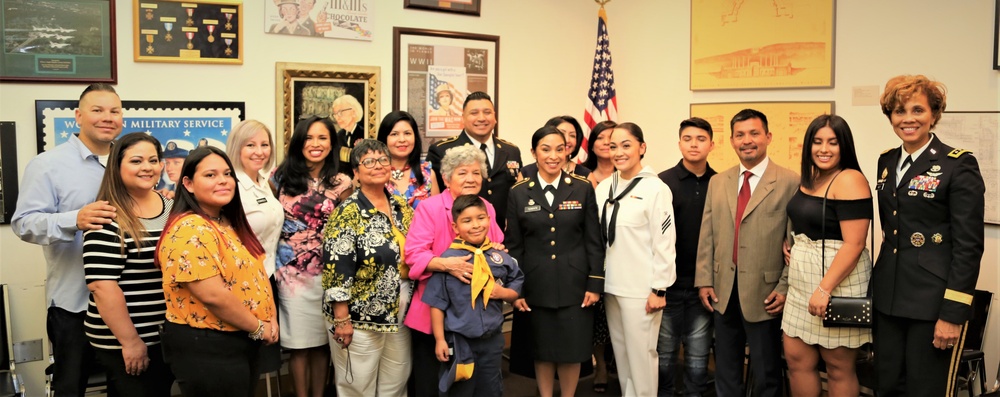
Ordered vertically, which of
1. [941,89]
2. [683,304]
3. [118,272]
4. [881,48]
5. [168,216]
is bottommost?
[683,304]

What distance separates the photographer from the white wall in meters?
4.23

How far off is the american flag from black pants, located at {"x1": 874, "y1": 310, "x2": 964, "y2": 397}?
10.4 ft

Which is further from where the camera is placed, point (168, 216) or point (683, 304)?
point (683, 304)

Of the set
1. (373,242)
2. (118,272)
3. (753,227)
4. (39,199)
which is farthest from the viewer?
(753,227)

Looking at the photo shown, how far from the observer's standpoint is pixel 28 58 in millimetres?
4184

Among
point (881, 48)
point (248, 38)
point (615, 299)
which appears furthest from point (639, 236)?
point (248, 38)

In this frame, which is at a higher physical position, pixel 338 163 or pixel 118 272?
pixel 338 163

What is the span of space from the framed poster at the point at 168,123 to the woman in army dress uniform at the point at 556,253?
6.67ft

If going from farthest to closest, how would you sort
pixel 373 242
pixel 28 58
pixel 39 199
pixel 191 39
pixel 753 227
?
pixel 191 39 → pixel 28 58 → pixel 753 227 → pixel 373 242 → pixel 39 199

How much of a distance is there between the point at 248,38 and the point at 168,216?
2.22m

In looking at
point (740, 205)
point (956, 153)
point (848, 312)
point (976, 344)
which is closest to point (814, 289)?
point (848, 312)

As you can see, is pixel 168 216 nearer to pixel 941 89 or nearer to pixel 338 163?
pixel 338 163

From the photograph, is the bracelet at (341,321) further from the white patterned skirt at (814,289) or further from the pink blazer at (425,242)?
the white patterned skirt at (814,289)

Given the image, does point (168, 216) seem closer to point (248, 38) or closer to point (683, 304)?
point (248, 38)
